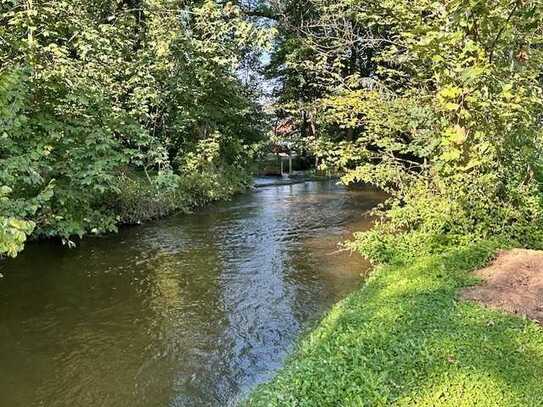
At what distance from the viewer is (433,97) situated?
830cm

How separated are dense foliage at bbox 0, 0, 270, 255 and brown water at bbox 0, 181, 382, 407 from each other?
934 millimetres

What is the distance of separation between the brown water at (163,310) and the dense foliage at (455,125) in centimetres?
154

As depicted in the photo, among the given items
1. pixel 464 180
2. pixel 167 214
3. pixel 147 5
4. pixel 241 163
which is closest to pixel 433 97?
pixel 464 180

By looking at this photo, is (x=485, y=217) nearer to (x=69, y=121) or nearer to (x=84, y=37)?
(x=69, y=121)

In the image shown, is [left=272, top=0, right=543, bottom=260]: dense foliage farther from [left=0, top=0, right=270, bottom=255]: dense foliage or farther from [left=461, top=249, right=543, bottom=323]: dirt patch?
[left=0, top=0, right=270, bottom=255]: dense foliage

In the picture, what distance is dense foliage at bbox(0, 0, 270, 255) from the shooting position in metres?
6.34

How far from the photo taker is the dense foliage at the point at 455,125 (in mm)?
6199

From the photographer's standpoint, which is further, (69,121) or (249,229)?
(249,229)

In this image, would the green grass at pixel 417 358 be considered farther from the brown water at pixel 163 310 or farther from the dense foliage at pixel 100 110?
the dense foliage at pixel 100 110

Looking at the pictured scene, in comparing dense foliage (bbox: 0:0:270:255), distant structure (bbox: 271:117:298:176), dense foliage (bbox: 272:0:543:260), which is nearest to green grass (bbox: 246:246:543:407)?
dense foliage (bbox: 272:0:543:260)

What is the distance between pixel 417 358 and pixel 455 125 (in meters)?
4.14

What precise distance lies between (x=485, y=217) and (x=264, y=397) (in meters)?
4.63

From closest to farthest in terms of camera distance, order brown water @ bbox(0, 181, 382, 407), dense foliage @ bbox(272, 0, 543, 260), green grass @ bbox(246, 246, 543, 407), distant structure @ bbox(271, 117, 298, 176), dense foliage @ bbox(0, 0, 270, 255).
→ green grass @ bbox(246, 246, 543, 407), brown water @ bbox(0, 181, 382, 407), dense foliage @ bbox(272, 0, 543, 260), dense foliage @ bbox(0, 0, 270, 255), distant structure @ bbox(271, 117, 298, 176)

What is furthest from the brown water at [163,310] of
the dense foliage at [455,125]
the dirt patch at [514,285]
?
the dirt patch at [514,285]
